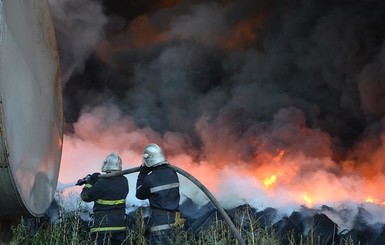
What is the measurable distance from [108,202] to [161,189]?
0.71 metres

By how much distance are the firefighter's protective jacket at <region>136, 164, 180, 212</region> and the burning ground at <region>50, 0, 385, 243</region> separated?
17.9 feet

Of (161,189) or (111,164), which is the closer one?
(161,189)

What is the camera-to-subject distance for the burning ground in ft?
37.8

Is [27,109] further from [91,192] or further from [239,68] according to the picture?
[239,68]

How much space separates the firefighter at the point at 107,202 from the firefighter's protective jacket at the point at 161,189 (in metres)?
0.41

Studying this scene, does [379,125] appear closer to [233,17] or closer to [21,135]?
[233,17]

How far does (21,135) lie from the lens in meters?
4.02

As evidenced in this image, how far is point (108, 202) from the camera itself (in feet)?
19.2

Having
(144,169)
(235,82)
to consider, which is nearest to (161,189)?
(144,169)

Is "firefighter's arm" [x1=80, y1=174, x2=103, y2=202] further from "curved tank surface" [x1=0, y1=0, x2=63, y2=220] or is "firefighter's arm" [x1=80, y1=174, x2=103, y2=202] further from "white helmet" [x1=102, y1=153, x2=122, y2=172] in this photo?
"curved tank surface" [x1=0, y1=0, x2=63, y2=220]

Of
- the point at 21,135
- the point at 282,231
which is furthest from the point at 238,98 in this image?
the point at 21,135

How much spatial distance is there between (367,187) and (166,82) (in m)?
4.86

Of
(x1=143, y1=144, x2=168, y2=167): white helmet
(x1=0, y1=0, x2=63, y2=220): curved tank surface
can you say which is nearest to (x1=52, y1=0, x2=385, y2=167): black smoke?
(x1=143, y1=144, x2=168, y2=167): white helmet

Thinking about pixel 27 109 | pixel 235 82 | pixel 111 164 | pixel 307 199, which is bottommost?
pixel 27 109
